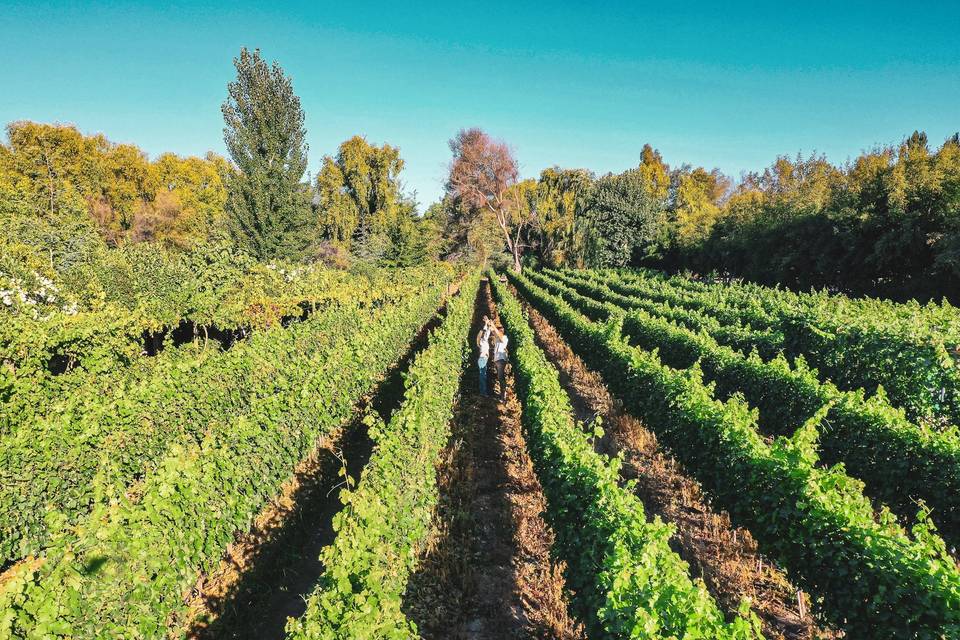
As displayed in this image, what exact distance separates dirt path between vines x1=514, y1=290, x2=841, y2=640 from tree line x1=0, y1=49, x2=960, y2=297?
55.6 feet

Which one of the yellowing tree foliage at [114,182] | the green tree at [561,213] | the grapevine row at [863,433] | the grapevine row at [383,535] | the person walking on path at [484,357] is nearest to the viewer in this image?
the grapevine row at [383,535]

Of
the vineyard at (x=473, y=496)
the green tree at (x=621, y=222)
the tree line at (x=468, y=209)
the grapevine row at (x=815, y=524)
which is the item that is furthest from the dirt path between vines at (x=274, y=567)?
the green tree at (x=621, y=222)

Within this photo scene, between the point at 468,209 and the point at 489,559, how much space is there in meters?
53.2

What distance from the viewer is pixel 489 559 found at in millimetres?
6379

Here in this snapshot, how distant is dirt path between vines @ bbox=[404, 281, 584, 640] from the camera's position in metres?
5.37

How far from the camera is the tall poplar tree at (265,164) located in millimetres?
28703

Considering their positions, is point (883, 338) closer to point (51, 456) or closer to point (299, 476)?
point (299, 476)

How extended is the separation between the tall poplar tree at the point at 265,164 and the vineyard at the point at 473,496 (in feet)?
57.8

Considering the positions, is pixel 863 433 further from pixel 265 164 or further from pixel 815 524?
pixel 265 164

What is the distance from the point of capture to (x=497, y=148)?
5438cm

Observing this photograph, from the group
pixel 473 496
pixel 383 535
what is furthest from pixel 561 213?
pixel 383 535

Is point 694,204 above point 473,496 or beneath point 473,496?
above

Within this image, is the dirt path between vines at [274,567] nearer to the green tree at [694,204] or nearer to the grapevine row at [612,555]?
the grapevine row at [612,555]

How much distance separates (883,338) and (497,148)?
4939cm
